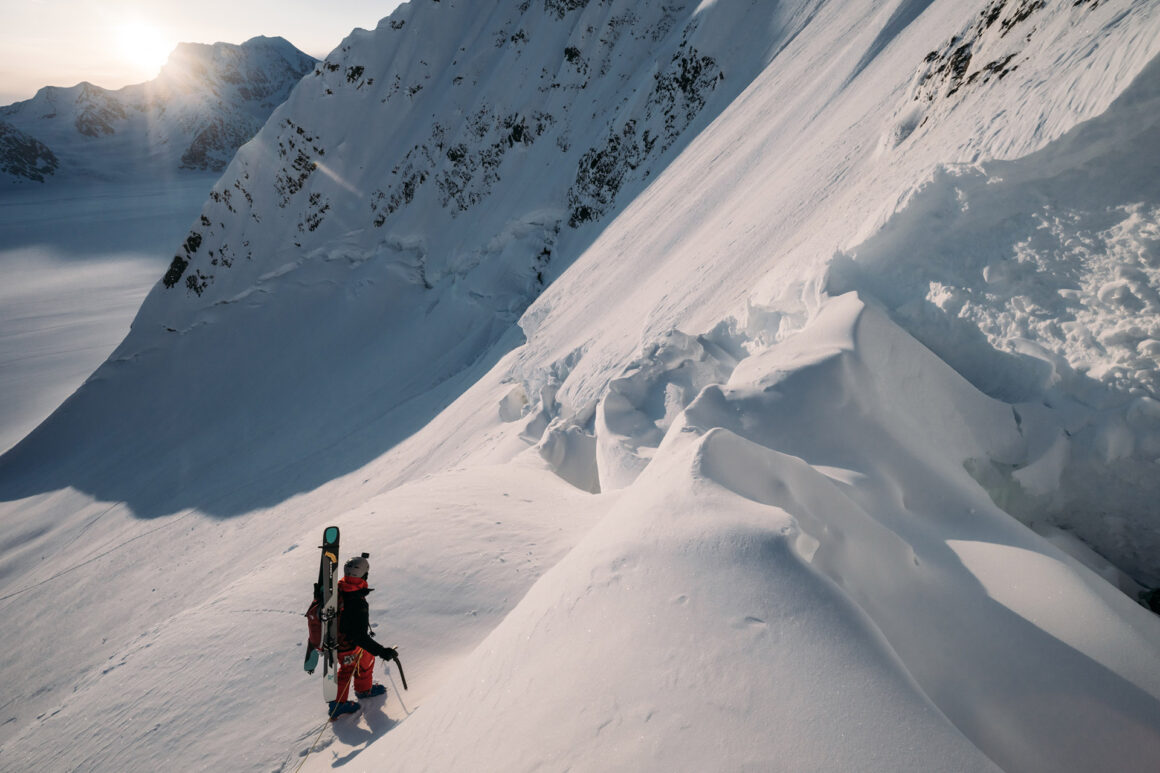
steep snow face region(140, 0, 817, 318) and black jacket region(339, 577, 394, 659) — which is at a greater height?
steep snow face region(140, 0, 817, 318)

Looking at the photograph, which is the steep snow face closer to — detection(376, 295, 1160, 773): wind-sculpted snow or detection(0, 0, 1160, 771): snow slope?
detection(0, 0, 1160, 771): snow slope

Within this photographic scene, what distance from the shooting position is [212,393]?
23.6 meters

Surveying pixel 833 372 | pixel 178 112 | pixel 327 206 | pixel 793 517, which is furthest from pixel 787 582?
pixel 178 112

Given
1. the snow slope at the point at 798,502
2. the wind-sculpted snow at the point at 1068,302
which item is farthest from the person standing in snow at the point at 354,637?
the wind-sculpted snow at the point at 1068,302

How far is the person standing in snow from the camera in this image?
11.8 ft

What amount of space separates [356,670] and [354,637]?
331mm

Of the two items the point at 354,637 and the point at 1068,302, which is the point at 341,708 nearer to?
the point at 354,637

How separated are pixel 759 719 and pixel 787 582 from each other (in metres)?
0.60

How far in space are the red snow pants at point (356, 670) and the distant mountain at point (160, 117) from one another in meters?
136

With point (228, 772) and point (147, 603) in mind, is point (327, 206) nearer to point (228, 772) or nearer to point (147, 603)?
point (147, 603)

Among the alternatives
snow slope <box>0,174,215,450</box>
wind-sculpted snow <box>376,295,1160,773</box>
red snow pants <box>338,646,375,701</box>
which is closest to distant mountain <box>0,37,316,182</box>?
snow slope <box>0,174,215,450</box>

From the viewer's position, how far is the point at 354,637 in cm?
359

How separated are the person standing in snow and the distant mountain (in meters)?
136

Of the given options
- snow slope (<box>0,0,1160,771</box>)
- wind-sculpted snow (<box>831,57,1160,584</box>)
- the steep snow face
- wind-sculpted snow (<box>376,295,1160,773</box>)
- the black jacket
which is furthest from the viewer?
the steep snow face
